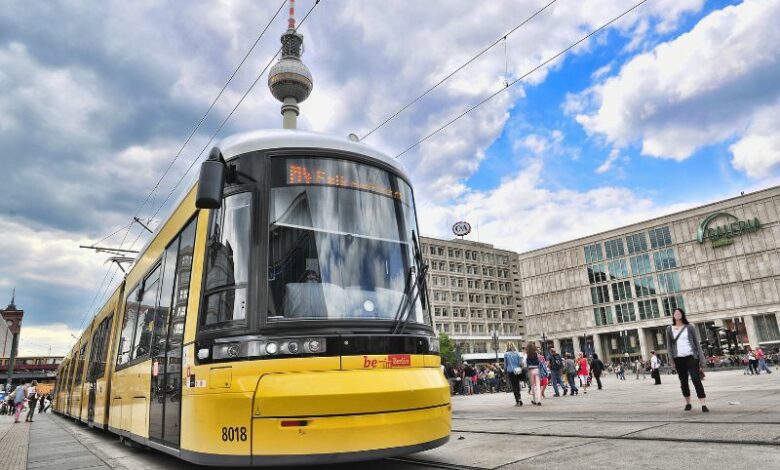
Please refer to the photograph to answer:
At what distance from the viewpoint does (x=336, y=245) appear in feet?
16.0

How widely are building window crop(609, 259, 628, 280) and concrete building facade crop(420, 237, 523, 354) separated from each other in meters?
19.9

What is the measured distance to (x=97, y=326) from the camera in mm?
13422

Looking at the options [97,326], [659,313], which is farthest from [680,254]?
[97,326]

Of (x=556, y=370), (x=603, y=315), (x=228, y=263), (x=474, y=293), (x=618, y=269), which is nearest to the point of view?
(x=228, y=263)

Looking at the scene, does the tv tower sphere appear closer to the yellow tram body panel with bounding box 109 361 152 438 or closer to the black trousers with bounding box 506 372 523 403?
the black trousers with bounding box 506 372 523 403

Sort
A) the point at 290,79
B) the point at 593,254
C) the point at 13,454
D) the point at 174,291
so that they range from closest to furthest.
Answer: the point at 174,291, the point at 13,454, the point at 290,79, the point at 593,254

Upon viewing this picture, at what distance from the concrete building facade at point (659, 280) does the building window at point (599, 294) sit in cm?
14

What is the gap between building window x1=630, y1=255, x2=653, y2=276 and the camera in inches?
2995

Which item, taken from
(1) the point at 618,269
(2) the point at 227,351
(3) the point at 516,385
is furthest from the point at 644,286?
(2) the point at 227,351

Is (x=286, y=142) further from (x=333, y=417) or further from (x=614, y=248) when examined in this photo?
(x=614, y=248)

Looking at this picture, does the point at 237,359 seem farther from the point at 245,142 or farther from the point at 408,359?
the point at 245,142

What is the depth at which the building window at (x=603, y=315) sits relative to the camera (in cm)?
7954

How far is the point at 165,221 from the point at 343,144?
3.29 meters

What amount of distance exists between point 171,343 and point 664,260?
7995 cm
